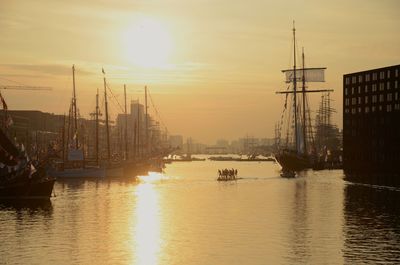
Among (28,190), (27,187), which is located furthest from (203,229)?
(28,190)

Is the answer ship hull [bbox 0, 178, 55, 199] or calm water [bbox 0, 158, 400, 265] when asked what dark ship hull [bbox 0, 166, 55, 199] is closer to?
ship hull [bbox 0, 178, 55, 199]

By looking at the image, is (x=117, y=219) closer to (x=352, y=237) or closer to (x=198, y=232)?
(x=198, y=232)

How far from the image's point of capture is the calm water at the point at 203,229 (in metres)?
50.0

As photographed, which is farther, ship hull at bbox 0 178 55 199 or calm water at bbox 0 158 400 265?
ship hull at bbox 0 178 55 199

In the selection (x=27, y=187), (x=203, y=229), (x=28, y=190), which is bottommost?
(x=203, y=229)

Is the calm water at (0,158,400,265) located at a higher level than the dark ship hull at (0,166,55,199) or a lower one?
lower

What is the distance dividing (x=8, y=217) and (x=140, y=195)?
1391 inches

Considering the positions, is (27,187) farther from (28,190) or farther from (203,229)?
(203,229)

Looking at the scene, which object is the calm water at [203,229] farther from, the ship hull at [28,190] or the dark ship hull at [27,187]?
the dark ship hull at [27,187]

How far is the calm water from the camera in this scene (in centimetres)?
4997

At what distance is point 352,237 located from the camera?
194 ft

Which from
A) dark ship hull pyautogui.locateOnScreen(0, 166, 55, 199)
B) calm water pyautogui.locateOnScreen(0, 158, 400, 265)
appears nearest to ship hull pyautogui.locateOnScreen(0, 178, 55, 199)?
dark ship hull pyautogui.locateOnScreen(0, 166, 55, 199)

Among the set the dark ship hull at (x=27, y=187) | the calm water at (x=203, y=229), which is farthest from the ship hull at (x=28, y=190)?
the calm water at (x=203, y=229)

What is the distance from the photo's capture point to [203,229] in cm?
6475
